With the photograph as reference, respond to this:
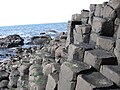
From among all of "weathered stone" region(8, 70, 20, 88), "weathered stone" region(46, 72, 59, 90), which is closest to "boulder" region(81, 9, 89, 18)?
"weathered stone" region(46, 72, 59, 90)

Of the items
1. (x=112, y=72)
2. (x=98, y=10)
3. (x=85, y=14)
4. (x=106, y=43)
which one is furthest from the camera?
(x=85, y=14)

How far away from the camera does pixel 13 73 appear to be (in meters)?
A: 18.4

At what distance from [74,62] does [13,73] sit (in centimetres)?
831

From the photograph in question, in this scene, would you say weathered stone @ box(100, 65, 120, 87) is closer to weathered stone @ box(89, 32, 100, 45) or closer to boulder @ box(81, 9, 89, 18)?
weathered stone @ box(89, 32, 100, 45)

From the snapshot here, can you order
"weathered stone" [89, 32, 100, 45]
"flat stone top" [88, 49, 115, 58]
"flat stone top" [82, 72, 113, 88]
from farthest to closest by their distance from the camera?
"weathered stone" [89, 32, 100, 45], "flat stone top" [88, 49, 115, 58], "flat stone top" [82, 72, 113, 88]

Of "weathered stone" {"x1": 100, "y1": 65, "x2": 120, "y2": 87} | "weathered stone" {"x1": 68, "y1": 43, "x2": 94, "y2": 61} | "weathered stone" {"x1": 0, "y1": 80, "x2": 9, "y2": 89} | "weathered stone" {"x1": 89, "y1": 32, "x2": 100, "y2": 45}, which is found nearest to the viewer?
"weathered stone" {"x1": 100, "y1": 65, "x2": 120, "y2": 87}

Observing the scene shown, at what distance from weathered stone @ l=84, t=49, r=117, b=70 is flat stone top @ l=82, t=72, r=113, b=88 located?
51 centimetres

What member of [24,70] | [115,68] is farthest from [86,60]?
[24,70]

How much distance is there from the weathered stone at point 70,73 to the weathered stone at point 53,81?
492 mm

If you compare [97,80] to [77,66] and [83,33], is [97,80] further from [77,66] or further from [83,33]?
[83,33]

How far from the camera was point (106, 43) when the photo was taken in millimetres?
11508

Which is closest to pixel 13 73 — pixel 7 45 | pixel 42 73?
pixel 42 73

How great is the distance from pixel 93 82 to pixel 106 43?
2.79m

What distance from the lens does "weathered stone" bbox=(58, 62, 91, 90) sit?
1032 cm
